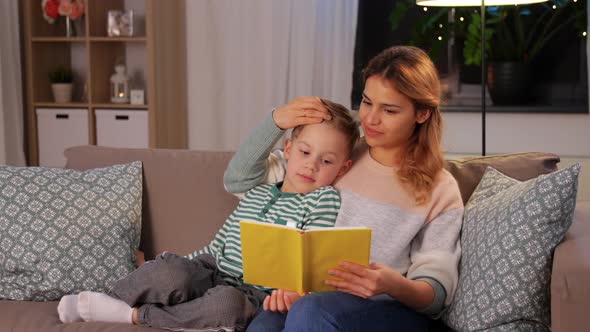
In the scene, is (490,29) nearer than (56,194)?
No

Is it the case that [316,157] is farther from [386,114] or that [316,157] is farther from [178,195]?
[178,195]

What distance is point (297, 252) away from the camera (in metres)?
1.67

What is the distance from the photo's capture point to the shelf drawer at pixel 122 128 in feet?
14.3

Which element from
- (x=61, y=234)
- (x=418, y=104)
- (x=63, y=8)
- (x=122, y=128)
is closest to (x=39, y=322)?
(x=61, y=234)

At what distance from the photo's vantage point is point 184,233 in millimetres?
2354

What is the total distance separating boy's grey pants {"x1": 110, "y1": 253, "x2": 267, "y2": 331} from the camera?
1.93 meters

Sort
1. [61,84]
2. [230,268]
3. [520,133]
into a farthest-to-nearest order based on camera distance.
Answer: [61,84], [520,133], [230,268]

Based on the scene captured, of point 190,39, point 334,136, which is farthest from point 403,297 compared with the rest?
point 190,39

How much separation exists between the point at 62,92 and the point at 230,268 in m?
2.73

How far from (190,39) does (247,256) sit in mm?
2890

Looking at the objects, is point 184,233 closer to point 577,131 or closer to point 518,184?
point 518,184

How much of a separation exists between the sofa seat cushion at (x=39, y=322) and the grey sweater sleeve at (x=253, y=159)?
0.45 metres

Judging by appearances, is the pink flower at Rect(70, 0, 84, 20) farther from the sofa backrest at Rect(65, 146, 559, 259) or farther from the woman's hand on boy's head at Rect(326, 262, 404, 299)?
the woman's hand on boy's head at Rect(326, 262, 404, 299)

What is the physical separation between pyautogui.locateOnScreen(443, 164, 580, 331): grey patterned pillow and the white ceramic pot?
124 inches
